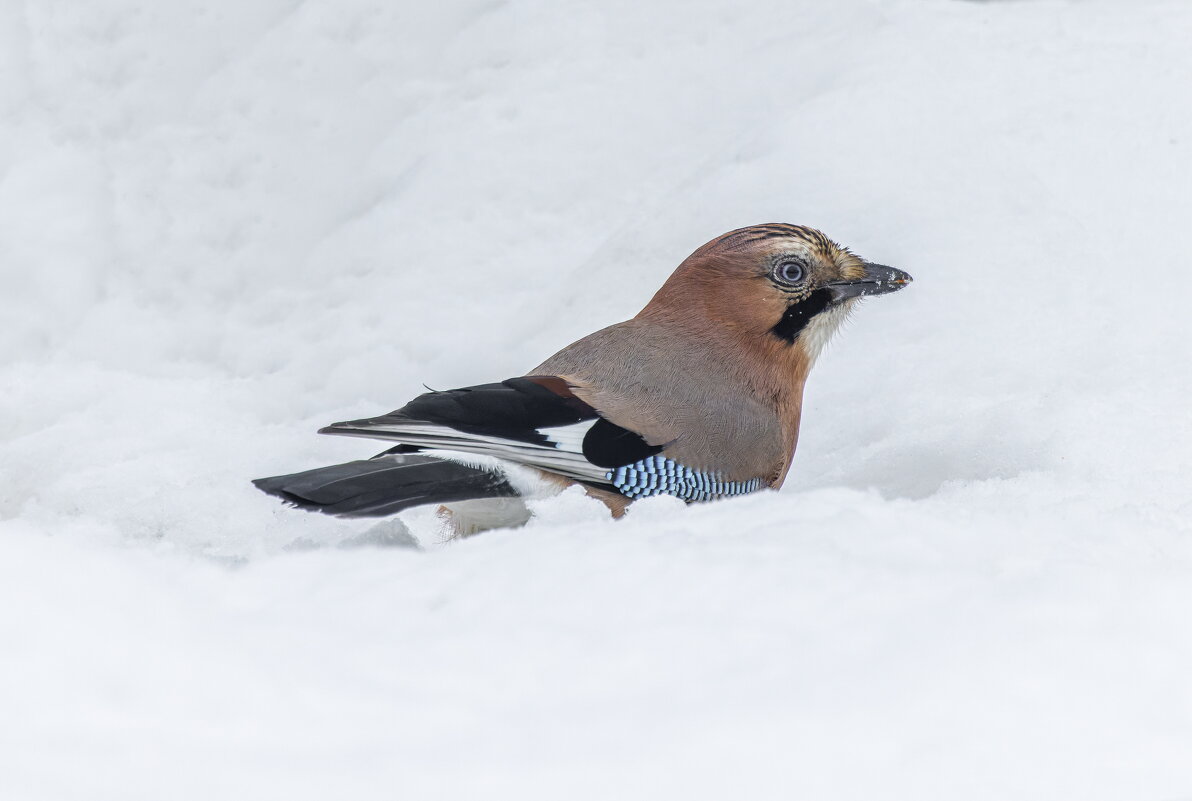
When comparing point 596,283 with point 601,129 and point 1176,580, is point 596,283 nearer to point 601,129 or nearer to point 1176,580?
point 601,129

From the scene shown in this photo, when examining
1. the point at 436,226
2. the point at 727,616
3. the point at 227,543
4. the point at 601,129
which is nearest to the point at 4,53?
the point at 436,226

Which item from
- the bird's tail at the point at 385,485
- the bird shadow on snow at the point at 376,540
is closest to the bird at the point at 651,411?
the bird's tail at the point at 385,485

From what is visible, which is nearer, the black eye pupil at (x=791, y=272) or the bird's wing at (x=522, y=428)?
the bird's wing at (x=522, y=428)

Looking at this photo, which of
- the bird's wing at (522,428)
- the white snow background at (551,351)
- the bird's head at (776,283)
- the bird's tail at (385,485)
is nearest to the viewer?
the white snow background at (551,351)

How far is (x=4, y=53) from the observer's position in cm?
536

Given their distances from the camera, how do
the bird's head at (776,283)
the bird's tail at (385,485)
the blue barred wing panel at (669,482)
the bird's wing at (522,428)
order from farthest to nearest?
the bird's head at (776,283) → the blue barred wing panel at (669,482) → the bird's wing at (522,428) → the bird's tail at (385,485)

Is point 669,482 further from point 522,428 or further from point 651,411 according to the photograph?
point 522,428

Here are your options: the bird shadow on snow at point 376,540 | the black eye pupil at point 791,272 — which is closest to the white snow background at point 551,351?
the bird shadow on snow at point 376,540

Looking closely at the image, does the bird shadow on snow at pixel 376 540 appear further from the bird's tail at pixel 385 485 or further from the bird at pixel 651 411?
the bird's tail at pixel 385 485

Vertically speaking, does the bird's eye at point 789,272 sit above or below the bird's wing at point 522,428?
above

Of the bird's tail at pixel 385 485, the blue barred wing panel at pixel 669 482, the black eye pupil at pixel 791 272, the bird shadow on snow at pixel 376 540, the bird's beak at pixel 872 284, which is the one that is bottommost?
the blue barred wing panel at pixel 669 482

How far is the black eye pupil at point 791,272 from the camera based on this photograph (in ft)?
11.9

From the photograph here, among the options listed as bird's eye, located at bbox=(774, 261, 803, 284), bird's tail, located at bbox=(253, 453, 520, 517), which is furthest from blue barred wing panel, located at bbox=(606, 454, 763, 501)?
bird's eye, located at bbox=(774, 261, 803, 284)

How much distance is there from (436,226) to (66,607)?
286 cm
